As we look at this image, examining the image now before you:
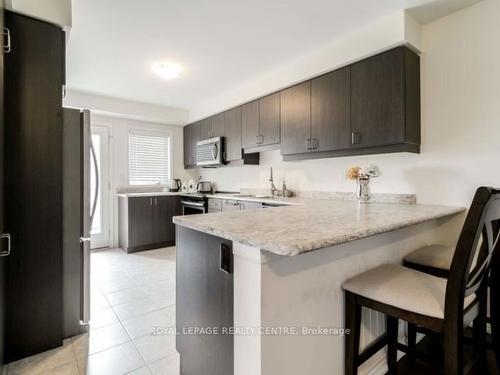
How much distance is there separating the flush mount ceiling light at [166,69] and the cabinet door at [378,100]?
6.45 ft

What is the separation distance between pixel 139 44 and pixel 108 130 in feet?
8.12

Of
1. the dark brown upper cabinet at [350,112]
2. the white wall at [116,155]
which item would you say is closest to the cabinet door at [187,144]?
the white wall at [116,155]

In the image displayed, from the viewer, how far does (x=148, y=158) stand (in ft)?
16.7

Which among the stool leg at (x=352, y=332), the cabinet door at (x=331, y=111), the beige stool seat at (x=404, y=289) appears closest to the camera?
the beige stool seat at (x=404, y=289)

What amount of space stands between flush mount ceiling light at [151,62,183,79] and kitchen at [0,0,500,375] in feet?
0.08

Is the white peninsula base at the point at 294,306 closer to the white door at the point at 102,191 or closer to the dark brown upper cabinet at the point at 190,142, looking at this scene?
the dark brown upper cabinet at the point at 190,142

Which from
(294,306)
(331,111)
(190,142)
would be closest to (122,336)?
(294,306)

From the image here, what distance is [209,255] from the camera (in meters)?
1.28

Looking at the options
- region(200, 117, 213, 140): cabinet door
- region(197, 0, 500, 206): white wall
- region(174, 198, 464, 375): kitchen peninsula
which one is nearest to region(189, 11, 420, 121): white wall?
region(197, 0, 500, 206): white wall

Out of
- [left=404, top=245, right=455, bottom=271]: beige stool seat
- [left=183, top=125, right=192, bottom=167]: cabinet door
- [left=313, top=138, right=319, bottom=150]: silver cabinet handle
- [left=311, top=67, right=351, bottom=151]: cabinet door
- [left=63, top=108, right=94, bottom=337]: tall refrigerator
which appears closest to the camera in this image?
[left=404, top=245, right=455, bottom=271]: beige stool seat

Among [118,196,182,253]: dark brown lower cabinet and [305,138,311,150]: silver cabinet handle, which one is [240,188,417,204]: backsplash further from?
[118,196,182,253]: dark brown lower cabinet

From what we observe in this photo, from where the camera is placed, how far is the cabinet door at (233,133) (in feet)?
13.0

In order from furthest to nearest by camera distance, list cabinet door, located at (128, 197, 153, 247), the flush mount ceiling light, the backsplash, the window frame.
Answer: the window frame
cabinet door, located at (128, 197, 153, 247)
the flush mount ceiling light
the backsplash

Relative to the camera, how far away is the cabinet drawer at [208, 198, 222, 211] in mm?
4039
